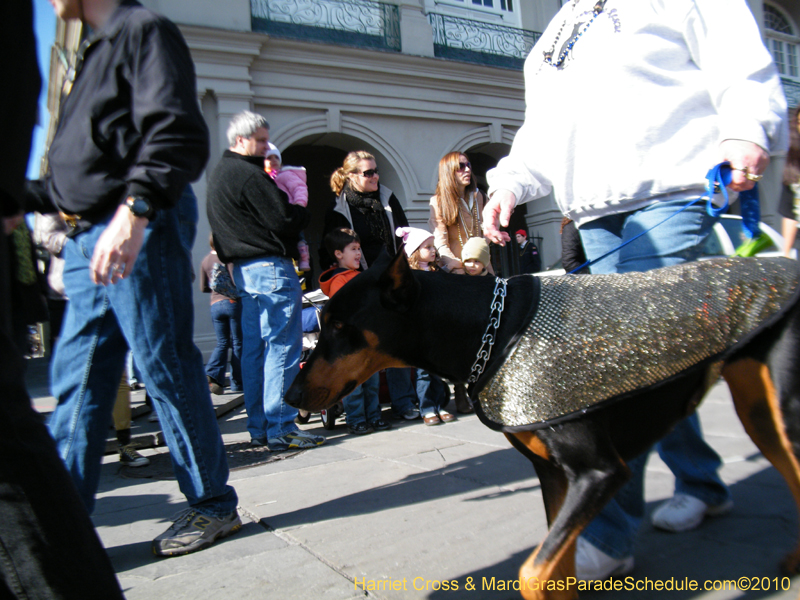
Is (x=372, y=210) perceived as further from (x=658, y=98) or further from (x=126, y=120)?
(x=658, y=98)

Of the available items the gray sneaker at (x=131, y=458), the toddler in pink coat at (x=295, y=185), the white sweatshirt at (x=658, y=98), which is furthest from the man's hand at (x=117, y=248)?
the toddler in pink coat at (x=295, y=185)

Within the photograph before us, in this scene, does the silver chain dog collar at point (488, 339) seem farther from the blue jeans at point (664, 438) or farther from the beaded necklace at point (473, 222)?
the beaded necklace at point (473, 222)

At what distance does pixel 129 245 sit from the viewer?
1872 mm

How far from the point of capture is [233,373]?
22.8 ft

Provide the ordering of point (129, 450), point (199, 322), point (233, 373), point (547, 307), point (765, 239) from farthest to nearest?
1. point (199, 322)
2. point (233, 373)
3. point (129, 450)
4. point (765, 239)
5. point (547, 307)

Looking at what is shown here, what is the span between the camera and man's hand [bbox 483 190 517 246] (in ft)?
6.89

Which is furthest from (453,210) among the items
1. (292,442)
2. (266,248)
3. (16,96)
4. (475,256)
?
(16,96)

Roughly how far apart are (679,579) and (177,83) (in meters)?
2.23

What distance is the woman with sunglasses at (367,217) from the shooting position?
4.85m

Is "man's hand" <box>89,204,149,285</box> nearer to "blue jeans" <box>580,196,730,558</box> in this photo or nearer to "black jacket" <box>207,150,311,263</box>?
"blue jeans" <box>580,196,730,558</box>

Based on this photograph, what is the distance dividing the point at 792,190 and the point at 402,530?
10.9 ft

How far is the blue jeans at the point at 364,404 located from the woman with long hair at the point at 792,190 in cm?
298

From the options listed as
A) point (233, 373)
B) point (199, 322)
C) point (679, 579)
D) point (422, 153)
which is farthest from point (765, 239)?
point (422, 153)

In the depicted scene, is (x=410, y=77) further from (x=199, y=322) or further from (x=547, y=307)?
(x=547, y=307)
